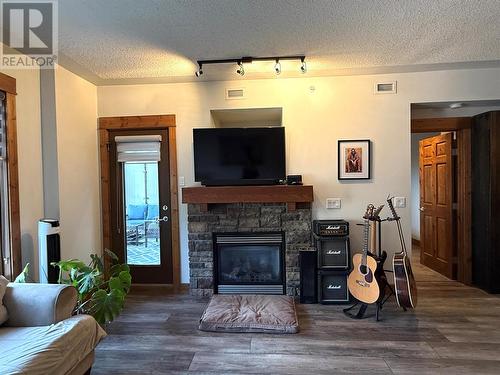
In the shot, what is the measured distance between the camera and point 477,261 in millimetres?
3785

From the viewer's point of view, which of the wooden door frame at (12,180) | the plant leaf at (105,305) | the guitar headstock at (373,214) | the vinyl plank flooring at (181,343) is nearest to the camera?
the plant leaf at (105,305)

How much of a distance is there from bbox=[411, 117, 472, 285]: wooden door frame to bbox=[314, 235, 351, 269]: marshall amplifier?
176 cm

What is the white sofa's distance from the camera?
1.64 m

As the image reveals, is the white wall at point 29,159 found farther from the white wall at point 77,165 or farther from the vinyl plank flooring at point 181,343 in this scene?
the vinyl plank flooring at point 181,343

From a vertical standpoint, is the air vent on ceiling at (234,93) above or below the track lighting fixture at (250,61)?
below

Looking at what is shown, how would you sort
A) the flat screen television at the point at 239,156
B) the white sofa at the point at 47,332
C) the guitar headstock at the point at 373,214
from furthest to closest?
the flat screen television at the point at 239,156 < the guitar headstock at the point at 373,214 < the white sofa at the point at 47,332

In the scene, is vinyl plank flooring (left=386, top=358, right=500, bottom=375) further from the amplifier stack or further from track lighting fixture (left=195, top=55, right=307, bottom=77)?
track lighting fixture (left=195, top=55, right=307, bottom=77)

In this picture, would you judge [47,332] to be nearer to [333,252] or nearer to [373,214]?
[333,252]

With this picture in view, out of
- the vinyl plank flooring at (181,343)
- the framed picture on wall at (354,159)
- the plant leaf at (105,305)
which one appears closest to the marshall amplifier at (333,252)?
the framed picture on wall at (354,159)

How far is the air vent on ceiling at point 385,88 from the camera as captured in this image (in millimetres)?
3613

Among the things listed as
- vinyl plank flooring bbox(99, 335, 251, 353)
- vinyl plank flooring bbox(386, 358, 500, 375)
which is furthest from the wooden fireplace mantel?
vinyl plank flooring bbox(386, 358, 500, 375)

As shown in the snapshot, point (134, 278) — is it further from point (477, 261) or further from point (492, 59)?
point (492, 59)

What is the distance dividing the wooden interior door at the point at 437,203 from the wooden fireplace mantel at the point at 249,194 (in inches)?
81.6

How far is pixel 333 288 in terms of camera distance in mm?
3395
